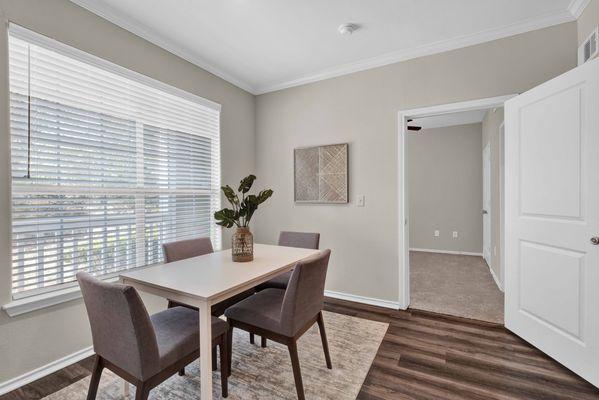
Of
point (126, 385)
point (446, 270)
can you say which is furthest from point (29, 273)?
point (446, 270)

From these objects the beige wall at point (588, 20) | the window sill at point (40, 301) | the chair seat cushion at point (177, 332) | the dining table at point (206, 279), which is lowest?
the chair seat cushion at point (177, 332)

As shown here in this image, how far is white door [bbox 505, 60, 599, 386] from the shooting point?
177 centimetres

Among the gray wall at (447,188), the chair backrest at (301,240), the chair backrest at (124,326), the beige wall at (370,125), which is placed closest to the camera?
the chair backrest at (124,326)

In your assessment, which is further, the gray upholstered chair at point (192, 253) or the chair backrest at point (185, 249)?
the chair backrest at point (185, 249)

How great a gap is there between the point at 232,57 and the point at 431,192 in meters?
4.65

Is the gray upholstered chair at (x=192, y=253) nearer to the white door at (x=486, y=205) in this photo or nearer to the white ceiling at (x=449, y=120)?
the white door at (x=486, y=205)

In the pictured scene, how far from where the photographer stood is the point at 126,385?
170 centimetres

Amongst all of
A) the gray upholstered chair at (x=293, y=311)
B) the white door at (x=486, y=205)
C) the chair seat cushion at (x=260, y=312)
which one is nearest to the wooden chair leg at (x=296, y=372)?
the gray upholstered chair at (x=293, y=311)

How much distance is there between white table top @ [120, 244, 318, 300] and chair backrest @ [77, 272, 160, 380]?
253 mm

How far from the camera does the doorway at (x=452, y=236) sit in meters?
2.80

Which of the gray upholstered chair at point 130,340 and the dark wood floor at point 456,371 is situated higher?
the gray upholstered chair at point 130,340

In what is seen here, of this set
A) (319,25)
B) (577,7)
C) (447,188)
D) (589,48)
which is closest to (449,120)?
(447,188)

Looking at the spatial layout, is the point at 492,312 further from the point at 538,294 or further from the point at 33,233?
the point at 33,233

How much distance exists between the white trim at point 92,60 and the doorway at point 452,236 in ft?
7.33
